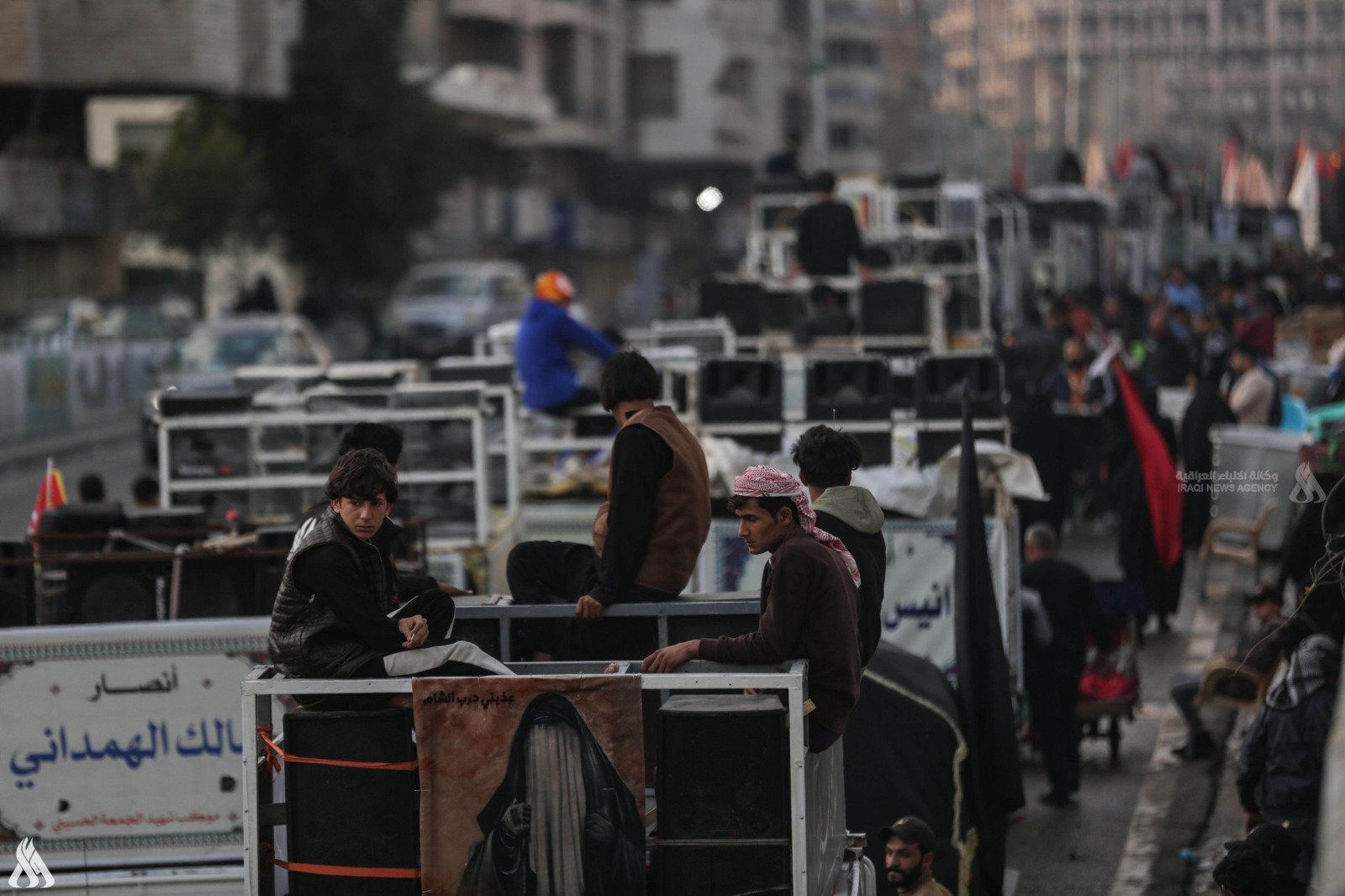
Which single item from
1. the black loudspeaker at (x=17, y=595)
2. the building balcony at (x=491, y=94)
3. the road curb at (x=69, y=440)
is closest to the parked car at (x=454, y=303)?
the road curb at (x=69, y=440)

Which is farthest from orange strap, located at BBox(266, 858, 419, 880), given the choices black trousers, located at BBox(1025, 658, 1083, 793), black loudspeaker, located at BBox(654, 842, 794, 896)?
black trousers, located at BBox(1025, 658, 1083, 793)

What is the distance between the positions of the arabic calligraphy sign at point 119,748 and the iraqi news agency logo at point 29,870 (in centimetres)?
6

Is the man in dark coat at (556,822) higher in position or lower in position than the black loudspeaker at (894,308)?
lower

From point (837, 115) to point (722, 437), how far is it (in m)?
81.3

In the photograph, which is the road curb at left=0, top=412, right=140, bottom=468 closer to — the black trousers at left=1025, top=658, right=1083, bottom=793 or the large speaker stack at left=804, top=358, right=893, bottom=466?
the large speaker stack at left=804, top=358, right=893, bottom=466

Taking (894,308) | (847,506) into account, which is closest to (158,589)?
(847,506)

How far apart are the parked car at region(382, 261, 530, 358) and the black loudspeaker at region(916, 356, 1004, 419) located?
85.3ft

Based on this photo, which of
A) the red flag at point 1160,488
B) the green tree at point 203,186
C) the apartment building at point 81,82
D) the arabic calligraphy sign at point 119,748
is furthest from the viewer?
the green tree at point 203,186

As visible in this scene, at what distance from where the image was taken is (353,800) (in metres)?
5.71

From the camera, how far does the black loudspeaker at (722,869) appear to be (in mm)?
5648

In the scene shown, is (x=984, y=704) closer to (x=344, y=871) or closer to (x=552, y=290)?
(x=344, y=871)

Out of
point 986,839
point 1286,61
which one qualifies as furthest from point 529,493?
point 1286,61

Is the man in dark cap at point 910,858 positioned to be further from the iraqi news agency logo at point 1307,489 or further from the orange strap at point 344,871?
the iraqi news agency logo at point 1307,489

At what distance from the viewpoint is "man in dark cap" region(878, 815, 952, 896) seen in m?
7.26
